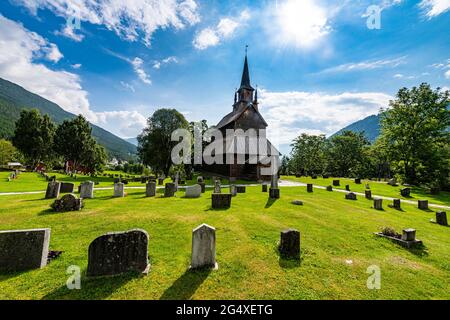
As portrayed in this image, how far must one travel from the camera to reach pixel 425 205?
49.4ft

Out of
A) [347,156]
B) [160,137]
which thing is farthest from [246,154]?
[347,156]

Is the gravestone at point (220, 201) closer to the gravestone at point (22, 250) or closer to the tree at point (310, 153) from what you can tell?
the gravestone at point (22, 250)

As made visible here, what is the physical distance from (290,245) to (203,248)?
2.54 metres

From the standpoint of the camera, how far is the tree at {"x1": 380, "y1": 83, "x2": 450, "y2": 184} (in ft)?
92.3

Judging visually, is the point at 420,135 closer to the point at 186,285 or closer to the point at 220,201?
the point at 220,201

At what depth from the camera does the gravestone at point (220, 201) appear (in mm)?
11148

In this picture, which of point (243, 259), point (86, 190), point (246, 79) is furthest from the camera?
point (246, 79)

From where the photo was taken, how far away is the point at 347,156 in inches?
2231

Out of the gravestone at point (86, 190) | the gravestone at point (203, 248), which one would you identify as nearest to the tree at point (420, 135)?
the gravestone at point (203, 248)

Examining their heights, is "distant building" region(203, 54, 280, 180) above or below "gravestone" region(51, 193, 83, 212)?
above

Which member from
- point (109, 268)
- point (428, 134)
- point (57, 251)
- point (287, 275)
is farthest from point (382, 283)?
point (428, 134)

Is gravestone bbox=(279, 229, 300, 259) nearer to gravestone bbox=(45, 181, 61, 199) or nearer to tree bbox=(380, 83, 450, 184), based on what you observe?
gravestone bbox=(45, 181, 61, 199)

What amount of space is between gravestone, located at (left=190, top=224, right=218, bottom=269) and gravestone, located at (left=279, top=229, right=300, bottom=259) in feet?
6.66

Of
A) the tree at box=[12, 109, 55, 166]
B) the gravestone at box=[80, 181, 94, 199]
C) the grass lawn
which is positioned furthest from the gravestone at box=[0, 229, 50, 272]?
the tree at box=[12, 109, 55, 166]
